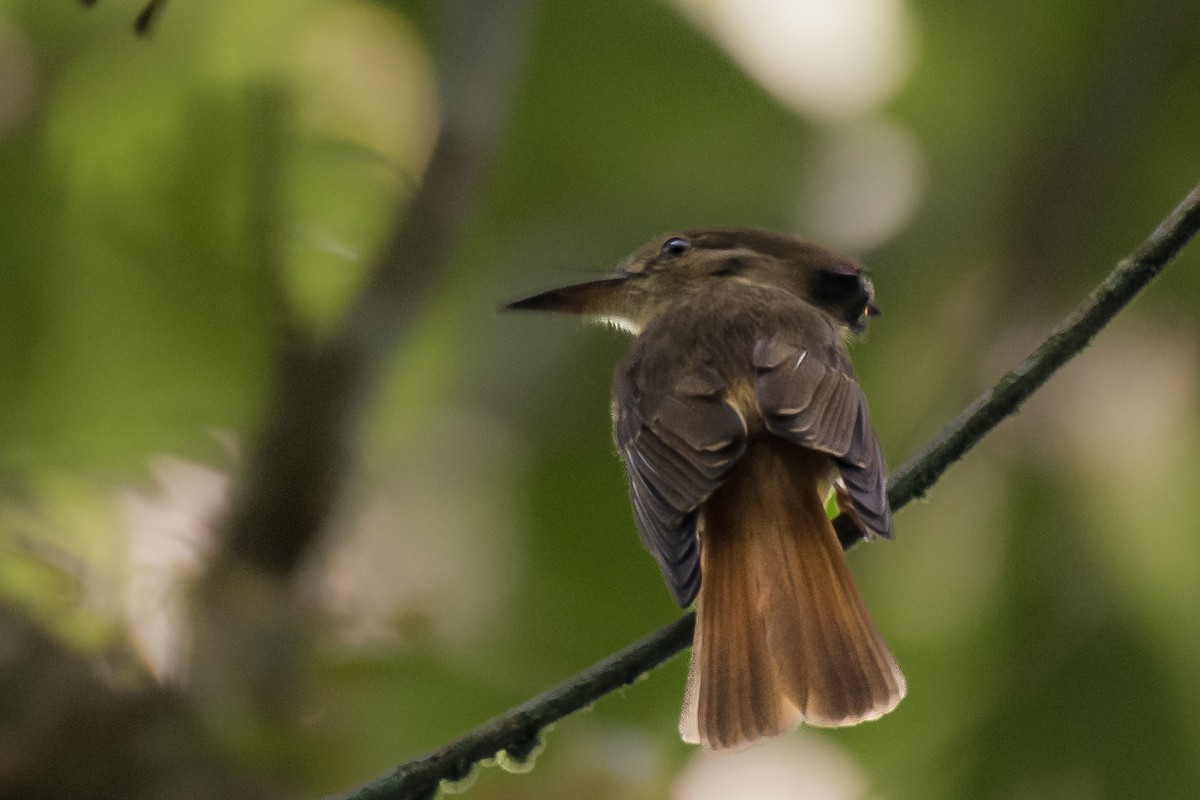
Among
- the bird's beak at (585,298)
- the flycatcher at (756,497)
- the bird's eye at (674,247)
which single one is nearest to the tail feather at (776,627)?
the flycatcher at (756,497)

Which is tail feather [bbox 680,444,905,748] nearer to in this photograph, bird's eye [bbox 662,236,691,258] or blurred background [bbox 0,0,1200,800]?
bird's eye [bbox 662,236,691,258]

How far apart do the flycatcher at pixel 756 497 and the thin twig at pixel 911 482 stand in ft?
0.41

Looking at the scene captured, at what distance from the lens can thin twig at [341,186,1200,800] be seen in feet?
6.21

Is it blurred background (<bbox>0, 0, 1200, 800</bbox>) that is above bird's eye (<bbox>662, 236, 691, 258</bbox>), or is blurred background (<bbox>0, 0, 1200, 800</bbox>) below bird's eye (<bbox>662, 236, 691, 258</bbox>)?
below

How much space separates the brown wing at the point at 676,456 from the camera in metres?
2.29

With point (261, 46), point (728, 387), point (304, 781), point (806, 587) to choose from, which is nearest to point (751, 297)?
point (728, 387)

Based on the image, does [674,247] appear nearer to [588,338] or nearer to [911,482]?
[911,482]

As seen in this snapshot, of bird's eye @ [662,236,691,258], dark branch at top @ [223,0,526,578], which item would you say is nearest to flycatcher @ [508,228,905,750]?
A: bird's eye @ [662,236,691,258]

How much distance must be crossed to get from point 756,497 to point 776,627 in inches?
9.9

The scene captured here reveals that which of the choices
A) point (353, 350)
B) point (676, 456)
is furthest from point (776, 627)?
point (353, 350)

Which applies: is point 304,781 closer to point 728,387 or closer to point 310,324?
point 310,324

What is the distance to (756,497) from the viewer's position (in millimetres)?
2334

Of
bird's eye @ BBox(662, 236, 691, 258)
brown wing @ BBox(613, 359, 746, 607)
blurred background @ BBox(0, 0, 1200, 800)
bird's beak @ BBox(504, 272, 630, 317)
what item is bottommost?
blurred background @ BBox(0, 0, 1200, 800)

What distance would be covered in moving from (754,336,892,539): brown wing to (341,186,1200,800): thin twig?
0.16 metres
